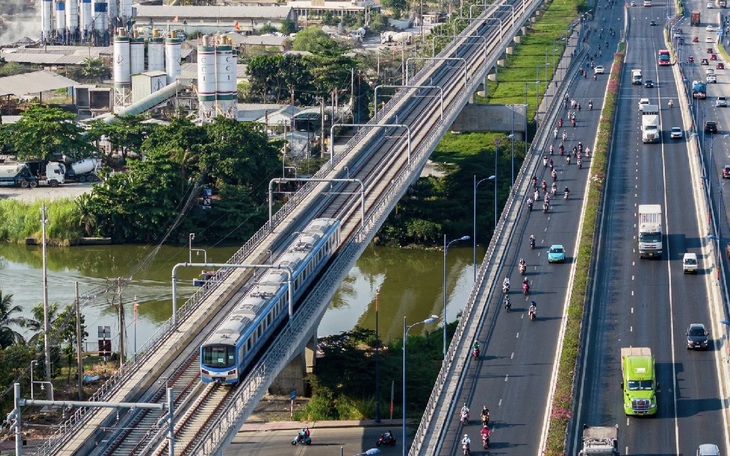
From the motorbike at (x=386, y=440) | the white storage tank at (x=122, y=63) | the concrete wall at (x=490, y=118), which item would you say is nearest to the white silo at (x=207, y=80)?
the concrete wall at (x=490, y=118)

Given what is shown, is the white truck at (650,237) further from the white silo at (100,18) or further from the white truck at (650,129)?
the white silo at (100,18)

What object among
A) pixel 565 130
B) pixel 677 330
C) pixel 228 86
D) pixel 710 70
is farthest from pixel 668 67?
pixel 677 330

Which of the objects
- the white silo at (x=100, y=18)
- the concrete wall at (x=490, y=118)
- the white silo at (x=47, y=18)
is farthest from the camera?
the white silo at (x=47, y=18)

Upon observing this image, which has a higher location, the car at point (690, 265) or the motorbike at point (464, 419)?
the car at point (690, 265)

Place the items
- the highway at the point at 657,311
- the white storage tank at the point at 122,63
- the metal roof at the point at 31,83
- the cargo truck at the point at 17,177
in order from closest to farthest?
the highway at the point at 657,311 → the cargo truck at the point at 17,177 → the metal roof at the point at 31,83 → the white storage tank at the point at 122,63

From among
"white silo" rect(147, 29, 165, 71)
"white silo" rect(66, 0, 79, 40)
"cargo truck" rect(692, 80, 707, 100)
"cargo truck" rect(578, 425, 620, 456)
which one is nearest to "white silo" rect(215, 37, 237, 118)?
"white silo" rect(147, 29, 165, 71)

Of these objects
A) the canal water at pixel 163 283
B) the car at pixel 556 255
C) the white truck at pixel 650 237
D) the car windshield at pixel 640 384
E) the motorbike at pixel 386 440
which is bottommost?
the canal water at pixel 163 283

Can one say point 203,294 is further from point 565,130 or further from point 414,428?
point 565,130

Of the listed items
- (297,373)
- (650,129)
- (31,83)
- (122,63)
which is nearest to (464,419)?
(297,373)
